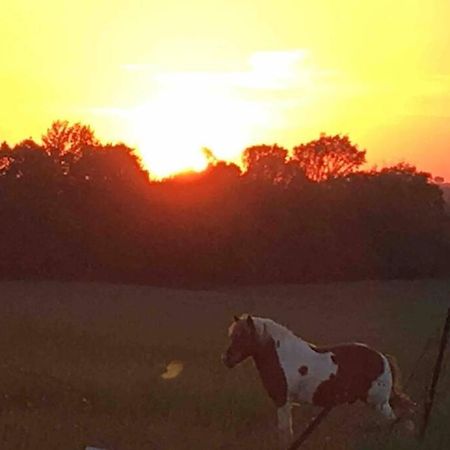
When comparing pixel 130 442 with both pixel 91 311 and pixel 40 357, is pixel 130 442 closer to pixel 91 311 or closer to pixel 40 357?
pixel 40 357

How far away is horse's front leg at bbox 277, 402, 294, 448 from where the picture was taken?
1302 cm

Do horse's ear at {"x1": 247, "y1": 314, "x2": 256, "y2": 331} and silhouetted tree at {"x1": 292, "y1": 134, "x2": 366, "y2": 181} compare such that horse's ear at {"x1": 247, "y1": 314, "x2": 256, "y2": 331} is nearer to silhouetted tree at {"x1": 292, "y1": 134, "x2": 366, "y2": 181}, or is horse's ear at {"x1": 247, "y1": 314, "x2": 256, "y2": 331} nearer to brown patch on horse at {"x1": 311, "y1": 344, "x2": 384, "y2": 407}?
brown patch on horse at {"x1": 311, "y1": 344, "x2": 384, "y2": 407}

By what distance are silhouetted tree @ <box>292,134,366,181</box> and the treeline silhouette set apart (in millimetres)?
18005

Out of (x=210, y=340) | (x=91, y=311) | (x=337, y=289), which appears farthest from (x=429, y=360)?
(x=337, y=289)

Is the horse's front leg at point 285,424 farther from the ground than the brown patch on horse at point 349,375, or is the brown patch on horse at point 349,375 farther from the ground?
the brown patch on horse at point 349,375

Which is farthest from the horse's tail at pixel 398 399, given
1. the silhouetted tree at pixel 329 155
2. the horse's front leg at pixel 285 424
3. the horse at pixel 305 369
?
the silhouetted tree at pixel 329 155

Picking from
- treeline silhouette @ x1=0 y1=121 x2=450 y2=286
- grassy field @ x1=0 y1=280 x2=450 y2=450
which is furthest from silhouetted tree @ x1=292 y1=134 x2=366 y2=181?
grassy field @ x1=0 y1=280 x2=450 y2=450

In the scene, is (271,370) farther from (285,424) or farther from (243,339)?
(285,424)

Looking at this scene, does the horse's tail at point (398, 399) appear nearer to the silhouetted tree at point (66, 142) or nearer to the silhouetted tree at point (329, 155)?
the silhouetted tree at point (66, 142)

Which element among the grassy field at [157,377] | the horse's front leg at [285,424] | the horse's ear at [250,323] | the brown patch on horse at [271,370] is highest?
the horse's ear at [250,323]

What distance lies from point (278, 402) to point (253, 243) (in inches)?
1801

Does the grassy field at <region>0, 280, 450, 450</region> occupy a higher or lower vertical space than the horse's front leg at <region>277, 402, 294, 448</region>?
lower

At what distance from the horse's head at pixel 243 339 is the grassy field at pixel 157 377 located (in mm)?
1023

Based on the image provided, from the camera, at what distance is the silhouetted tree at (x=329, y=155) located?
294 feet
